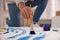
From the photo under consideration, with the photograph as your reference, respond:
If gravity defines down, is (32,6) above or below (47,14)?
above

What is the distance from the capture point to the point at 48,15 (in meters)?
2.51

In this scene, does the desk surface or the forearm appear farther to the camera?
the forearm

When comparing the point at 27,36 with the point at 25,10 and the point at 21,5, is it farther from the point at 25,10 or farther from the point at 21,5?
the point at 21,5

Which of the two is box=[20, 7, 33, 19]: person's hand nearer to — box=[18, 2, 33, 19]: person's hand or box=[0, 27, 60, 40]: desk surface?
box=[18, 2, 33, 19]: person's hand

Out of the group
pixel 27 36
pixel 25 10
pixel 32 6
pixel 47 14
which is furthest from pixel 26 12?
pixel 27 36

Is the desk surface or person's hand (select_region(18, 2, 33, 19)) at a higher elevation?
person's hand (select_region(18, 2, 33, 19))

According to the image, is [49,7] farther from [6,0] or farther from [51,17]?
[6,0]

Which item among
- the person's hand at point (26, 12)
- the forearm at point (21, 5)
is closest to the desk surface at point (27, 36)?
the person's hand at point (26, 12)

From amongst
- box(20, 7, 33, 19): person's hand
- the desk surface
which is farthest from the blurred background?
the desk surface

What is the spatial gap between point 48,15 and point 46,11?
0.53 ft

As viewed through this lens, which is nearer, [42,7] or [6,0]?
[42,7]

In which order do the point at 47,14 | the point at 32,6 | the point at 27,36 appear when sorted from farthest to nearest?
the point at 47,14 < the point at 32,6 < the point at 27,36

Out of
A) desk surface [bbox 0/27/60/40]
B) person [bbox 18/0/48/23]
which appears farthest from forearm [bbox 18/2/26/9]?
desk surface [bbox 0/27/60/40]

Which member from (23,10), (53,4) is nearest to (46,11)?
(53,4)
